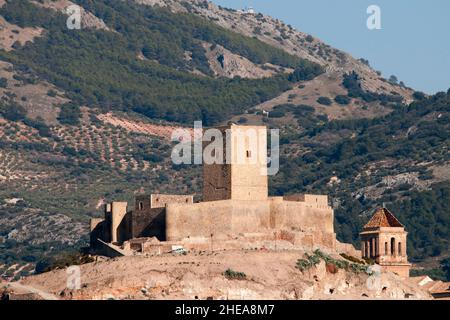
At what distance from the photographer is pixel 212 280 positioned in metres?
105

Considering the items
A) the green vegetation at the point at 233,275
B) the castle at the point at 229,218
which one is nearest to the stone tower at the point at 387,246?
the castle at the point at 229,218

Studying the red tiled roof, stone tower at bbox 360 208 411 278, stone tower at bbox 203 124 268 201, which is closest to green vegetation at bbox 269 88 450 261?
the red tiled roof

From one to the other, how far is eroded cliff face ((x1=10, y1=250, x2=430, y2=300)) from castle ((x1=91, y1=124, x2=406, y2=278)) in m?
2.28

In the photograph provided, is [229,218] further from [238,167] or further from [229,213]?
[238,167]

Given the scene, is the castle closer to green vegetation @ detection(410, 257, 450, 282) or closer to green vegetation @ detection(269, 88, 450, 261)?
green vegetation @ detection(410, 257, 450, 282)

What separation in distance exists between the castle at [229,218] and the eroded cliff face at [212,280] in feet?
7.49

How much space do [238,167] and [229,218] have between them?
3.75 m

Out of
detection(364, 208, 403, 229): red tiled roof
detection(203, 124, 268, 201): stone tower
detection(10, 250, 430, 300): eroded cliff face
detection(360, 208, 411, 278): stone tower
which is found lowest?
detection(10, 250, 430, 300): eroded cliff face

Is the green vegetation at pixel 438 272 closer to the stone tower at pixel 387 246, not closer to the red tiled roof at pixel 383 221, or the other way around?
the red tiled roof at pixel 383 221

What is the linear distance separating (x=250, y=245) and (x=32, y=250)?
53.5m

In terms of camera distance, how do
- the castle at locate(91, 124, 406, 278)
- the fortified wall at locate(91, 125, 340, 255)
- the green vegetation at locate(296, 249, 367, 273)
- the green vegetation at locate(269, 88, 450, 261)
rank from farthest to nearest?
the green vegetation at locate(269, 88, 450, 261) → the fortified wall at locate(91, 125, 340, 255) → the castle at locate(91, 124, 406, 278) → the green vegetation at locate(296, 249, 367, 273)

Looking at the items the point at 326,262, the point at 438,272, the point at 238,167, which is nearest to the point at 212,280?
the point at 326,262

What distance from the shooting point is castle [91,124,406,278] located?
111312 mm
